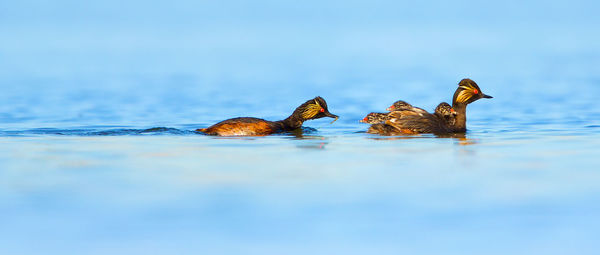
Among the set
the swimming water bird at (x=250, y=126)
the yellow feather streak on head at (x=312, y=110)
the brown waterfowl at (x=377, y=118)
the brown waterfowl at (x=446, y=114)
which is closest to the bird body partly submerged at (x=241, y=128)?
the swimming water bird at (x=250, y=126)

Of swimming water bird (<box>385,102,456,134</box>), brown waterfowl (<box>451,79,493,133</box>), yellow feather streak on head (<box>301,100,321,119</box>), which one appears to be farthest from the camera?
yellow feather streak on head (<box>301,100,321,119</box>)

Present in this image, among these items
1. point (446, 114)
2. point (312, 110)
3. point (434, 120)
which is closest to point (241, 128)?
point (312, 110)

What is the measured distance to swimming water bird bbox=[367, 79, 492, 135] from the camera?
1565 cm

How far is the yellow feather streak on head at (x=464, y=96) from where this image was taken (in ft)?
53.6

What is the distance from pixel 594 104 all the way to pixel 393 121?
1004 cm

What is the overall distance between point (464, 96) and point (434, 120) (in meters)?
0.96

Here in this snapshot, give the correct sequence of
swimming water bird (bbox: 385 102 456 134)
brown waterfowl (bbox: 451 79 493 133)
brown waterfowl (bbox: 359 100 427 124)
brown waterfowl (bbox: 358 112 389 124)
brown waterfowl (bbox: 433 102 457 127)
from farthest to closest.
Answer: brown waterfowl (bbox: 433 102 457 127) → brown waterfowl (bbox: 358 112 389 124) → brown waterfowl (bbox: 451 79 493 133) → brown waterfowl (bbox: 359 100 427 124) → swimming water bird (bbox: 385 102 456 134)

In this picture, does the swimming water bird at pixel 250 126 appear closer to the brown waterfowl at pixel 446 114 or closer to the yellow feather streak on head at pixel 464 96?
the brown waterfowl at pixel 446 114

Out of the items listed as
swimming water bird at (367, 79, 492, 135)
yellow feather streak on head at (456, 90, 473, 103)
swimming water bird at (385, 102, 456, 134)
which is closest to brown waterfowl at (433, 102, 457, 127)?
swimming water bird at (367, 79, 492, 135)

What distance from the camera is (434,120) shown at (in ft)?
52.0

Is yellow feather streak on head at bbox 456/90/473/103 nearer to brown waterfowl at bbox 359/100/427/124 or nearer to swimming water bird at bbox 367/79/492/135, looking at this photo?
swimming water bird at bbox 367/79/492/135

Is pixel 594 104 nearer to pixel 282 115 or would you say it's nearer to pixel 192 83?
pixel 282 115

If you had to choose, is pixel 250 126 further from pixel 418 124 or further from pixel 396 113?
pixel 418 124

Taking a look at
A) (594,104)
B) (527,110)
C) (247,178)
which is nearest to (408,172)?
(247,178)
